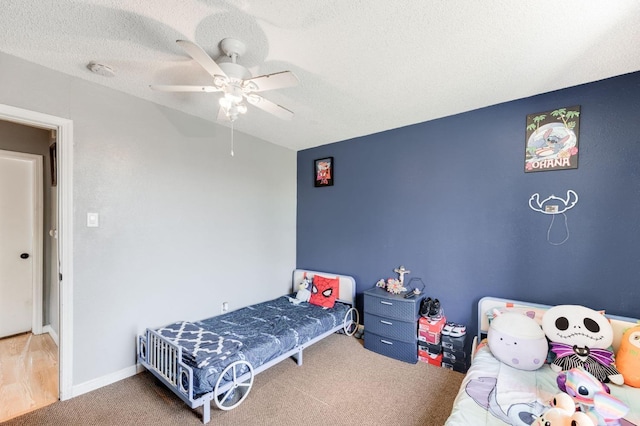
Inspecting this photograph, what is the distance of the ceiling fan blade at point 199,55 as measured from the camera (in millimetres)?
1334

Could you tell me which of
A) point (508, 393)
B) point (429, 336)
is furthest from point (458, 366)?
point (508, 393)

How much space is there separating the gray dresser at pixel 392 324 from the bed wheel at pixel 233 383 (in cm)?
143

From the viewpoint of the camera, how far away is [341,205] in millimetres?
3846

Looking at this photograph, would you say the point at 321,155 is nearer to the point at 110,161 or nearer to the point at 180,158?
the point at 180,158

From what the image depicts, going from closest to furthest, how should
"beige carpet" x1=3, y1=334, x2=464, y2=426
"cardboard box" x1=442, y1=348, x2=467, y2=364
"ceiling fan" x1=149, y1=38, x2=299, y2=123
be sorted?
"ceiling fan" x1=149, y1=38, x2=299, y2=123, "beige carpet" x1=3, y1=334, x2=464, y2=426, "cardboard box" x1=442, y1=348, x2=467, y2=364

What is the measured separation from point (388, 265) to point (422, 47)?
235 cm

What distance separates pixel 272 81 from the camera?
1631 millimetres

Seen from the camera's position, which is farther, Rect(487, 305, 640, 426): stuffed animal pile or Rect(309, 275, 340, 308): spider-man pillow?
Rect(309, 275, 340, 308): spider-man pillow

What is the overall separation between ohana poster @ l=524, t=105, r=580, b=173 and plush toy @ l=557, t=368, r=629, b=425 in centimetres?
166

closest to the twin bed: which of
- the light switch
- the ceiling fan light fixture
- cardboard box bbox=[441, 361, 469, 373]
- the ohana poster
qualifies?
cardboard box bbox=[441, 361, 469, 373]

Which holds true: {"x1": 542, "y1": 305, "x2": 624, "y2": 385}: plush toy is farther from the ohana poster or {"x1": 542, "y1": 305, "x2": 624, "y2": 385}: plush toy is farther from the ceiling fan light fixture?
the ceiling fan light fixture

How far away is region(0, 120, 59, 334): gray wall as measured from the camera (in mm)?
3209

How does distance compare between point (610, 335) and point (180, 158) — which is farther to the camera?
point (180, 158)

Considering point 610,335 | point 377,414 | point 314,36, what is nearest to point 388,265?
point 377,414
